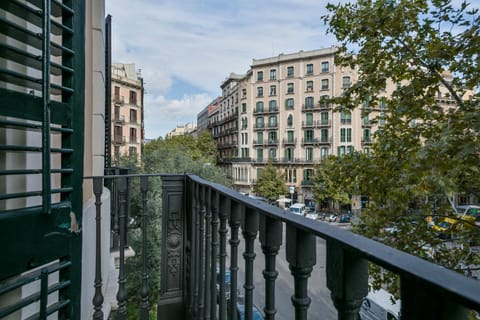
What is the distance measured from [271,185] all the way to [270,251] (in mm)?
20817

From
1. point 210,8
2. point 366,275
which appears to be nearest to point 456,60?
point 366,275

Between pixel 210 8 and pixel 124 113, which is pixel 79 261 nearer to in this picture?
pixel 210 8

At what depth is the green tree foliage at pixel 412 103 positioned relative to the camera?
3.09 meters

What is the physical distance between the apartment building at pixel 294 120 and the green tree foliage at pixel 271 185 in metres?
2.26

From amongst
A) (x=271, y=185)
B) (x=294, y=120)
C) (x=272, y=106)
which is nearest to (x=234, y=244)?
(x=271, y=185)

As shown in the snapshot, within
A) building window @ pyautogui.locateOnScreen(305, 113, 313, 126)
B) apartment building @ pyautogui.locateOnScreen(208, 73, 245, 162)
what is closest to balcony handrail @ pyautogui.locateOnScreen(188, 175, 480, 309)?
building window @ pyautogui.locateOnScreen(305, 113, 313, 126)

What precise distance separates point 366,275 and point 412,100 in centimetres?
374

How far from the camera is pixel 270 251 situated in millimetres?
793

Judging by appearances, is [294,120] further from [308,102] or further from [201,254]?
[201,254]

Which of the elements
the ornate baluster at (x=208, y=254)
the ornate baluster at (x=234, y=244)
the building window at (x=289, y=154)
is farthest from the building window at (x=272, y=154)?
the ornate baluster at (x=234, y=244)

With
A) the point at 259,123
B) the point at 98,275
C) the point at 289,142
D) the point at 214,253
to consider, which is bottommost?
the point at 98,275

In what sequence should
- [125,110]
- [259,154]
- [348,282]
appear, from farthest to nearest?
[259,154] → [125,110] → [348,282]

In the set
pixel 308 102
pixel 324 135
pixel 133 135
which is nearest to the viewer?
pixel 133 135

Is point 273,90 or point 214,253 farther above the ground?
point 273,90
